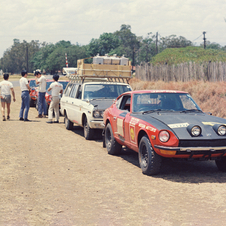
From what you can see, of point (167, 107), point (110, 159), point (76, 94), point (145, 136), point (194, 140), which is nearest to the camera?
point (194, 140)

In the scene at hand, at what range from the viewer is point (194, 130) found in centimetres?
650

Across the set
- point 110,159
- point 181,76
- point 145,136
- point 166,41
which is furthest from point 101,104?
point 166,41

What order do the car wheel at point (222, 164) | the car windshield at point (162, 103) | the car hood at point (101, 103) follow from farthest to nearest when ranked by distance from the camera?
the car hood at point (101, 103) → the car windshield at point (162, 103) → the car wheel at point (222, 164)

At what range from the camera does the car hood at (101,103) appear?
35.4 ft

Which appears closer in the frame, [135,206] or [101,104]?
[135,206]

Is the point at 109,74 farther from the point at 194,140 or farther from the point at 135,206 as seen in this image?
the point at 135,206

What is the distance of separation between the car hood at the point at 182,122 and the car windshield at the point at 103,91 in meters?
4.70

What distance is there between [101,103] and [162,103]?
3481mm

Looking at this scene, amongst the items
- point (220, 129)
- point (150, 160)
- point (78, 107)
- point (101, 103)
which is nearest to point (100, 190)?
point (150, 160)

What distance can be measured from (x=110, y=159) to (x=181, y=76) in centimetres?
1620

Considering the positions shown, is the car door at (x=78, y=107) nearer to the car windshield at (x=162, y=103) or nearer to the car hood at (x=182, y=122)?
the car windshield at (x=162, y=103)

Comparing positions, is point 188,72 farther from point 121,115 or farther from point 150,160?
point 150,160

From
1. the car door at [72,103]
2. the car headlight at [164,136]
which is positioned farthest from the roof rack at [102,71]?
the car headlight at [164,136]

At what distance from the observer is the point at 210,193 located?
19.2 feet
